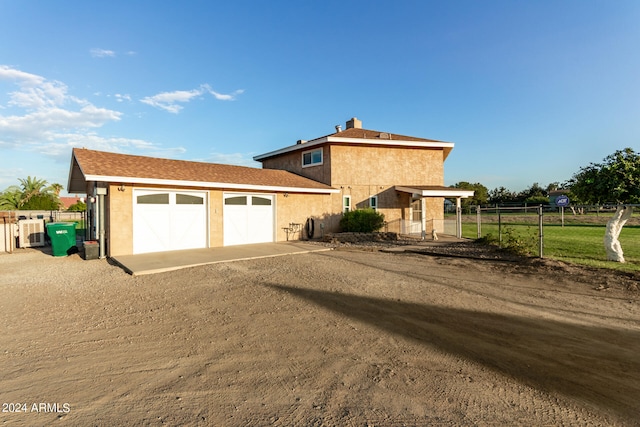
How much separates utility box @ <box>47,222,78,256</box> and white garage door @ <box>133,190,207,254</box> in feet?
8.33

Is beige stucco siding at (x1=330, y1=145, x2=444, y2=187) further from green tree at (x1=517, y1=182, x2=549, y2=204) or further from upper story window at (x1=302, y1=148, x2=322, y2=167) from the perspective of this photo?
green tree at (x1=517, y1=182, x2=549, y2=204)

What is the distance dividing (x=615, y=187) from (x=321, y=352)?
33.7ft

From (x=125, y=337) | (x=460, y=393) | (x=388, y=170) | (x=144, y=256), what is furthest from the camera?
(x=388, y=170)

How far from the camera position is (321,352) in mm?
4086

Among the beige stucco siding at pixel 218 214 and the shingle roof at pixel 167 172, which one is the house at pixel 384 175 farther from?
the shingle roof at pixel 167 172

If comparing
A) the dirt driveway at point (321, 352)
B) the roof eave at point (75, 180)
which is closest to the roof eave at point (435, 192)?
the dirt driveway at point (321, 352)

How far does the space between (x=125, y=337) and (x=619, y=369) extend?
20.4 feet

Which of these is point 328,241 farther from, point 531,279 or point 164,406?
point 164,406

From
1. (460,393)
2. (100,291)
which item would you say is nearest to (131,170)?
(100,291)

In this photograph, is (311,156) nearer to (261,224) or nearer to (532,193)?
(261,224)

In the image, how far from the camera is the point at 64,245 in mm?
11773

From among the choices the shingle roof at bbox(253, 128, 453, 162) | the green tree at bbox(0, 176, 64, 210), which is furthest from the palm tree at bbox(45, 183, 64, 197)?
the shingle roof at bbox(253, 128, 453, 162)

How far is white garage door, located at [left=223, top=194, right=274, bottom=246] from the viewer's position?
47.3 ft

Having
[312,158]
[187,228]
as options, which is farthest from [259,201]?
[312,158]
